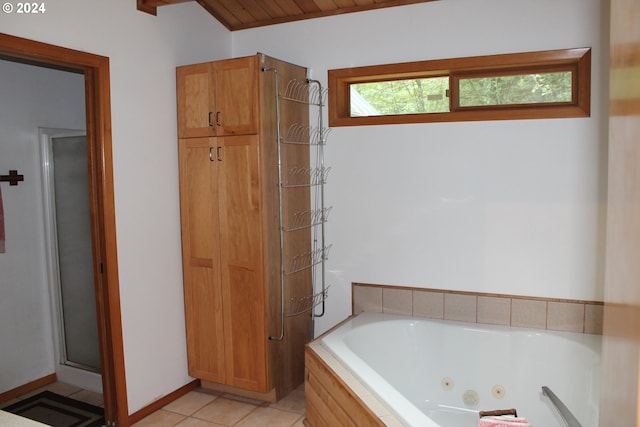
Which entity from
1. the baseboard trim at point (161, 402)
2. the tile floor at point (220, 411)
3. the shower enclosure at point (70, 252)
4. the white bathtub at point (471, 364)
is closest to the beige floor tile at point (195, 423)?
the tile floor at point (220, 411)

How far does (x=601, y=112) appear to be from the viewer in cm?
278

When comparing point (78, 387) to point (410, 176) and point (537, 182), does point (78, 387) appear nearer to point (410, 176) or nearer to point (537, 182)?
point (410, 176)

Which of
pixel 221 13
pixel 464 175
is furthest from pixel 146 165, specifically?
pixel 464 175

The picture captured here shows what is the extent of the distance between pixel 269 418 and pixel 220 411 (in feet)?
1.05

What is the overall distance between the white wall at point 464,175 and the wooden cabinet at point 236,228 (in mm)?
354

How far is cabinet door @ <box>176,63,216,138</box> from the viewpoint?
3189 millimetres

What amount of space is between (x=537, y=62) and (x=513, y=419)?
6.20 ft

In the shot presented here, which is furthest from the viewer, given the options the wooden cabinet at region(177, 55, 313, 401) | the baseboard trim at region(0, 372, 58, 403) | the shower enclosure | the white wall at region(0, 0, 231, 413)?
the shower enclosure

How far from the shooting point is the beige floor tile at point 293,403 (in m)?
3.19

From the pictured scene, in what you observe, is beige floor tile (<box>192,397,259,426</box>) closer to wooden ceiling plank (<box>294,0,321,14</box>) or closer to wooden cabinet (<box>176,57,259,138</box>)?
wooden cabinet (<box>176,57,259,138</box>)

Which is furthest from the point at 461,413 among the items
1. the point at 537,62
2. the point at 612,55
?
the point at 612,55

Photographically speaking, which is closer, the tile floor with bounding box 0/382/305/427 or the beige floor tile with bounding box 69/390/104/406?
the tile floor with bounding box 0/382/305/427

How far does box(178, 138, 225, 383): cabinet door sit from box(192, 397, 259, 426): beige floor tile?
15cm

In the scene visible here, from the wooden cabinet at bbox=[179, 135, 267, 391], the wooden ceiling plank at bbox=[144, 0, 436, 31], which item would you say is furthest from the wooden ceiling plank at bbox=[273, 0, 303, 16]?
the wooden cabinet at bbox=[179, 135, 267, 391]
